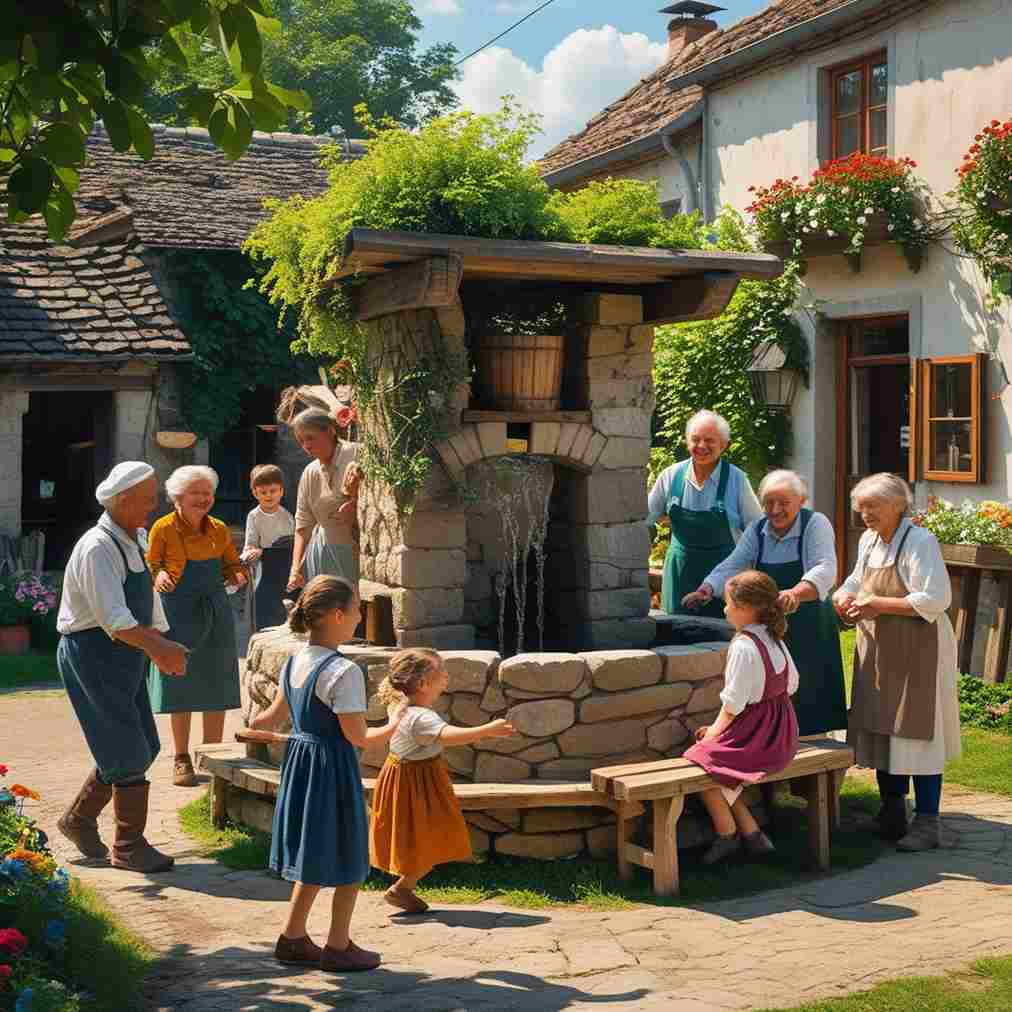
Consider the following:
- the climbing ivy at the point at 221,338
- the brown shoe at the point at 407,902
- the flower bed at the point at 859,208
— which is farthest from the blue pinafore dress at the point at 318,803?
the climbing ivy at the point at 221,338

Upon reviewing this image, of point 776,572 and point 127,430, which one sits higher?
point 127,430

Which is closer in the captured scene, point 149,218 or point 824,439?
point 824,439

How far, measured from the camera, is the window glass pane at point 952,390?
12039 millimetres

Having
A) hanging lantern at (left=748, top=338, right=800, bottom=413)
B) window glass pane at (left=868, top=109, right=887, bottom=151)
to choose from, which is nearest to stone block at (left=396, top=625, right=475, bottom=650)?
hanging lantern at (left=748, top=338, right=800, bottom=413)

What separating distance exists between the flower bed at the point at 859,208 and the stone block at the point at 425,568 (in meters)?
6.76

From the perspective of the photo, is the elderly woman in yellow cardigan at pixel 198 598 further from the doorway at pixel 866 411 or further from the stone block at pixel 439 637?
the doorway at pixel 866 411

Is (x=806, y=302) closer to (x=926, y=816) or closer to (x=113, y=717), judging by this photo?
(x=926, y=816)

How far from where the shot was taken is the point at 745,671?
6.11m

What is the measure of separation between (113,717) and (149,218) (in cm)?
1028

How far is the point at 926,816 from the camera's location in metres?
6.70

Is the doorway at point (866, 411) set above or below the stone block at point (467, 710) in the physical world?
above

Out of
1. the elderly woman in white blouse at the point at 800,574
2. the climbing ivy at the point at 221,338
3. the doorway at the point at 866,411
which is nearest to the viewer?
the elderly woman in white blouse at the point at 800,574

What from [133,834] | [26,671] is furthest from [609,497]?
[26,671]

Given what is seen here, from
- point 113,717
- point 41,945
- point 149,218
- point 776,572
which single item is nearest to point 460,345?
point 776,572
